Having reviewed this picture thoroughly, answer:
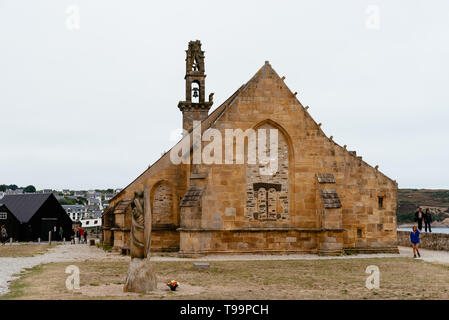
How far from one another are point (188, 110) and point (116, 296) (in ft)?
86.4

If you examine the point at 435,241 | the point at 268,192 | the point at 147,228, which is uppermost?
the point at 268,192

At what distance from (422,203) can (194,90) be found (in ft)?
248

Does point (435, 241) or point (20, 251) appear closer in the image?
point (435, 241)

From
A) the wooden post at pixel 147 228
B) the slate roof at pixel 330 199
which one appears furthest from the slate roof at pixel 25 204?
the wooden post at pixel 147 228

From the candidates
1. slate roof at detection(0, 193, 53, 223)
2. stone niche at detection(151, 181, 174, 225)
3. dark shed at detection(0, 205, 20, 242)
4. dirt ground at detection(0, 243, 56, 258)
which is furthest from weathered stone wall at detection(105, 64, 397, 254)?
slate roof at detection(0, 193, 53, 223)

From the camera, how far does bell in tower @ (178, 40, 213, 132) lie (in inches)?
1348

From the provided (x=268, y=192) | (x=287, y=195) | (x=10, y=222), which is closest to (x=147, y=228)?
(x=268, y=192)

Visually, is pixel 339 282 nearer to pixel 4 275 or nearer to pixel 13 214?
pixel 4 275

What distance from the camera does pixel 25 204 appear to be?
165 ft

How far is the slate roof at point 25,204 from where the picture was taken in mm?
47719

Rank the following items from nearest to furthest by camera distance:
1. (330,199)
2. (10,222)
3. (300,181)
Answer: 1. (330,199)
2. (300,181)
3. (10,222)

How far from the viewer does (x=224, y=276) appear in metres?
15.2

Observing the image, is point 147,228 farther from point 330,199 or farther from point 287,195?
point 330,199

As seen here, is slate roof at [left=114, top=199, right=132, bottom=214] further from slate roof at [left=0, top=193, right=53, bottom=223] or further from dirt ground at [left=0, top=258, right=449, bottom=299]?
slate roof at [left=0, top=193, right=53, bottom=223]
